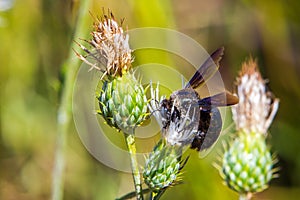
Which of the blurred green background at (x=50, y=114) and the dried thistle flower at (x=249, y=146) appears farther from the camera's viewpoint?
the blurred green background at (x=50, y=114)

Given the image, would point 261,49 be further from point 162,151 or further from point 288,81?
point 162,151

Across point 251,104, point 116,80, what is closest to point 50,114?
point 251,104

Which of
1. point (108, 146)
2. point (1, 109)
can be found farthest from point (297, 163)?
point (1, 109)

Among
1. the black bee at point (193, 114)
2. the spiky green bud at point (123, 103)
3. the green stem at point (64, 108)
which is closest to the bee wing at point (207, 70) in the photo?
the black bee at point (193, 114)

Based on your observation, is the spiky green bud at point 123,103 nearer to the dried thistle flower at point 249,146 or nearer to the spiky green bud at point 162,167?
the spiky green bud at point 162,167

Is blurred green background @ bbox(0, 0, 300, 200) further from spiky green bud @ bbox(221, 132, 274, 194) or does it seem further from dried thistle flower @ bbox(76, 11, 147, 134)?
dried thistle flower @ bbox(76, 11, 147, 134)

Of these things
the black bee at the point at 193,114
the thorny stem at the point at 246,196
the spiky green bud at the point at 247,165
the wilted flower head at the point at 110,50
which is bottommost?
the thorny stem at the point at 246,196

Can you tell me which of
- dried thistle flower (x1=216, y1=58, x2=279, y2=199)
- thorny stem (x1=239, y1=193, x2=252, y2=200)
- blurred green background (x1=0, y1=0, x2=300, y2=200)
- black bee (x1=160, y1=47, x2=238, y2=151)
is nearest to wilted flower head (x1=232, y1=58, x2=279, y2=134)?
dried thistle flower (x1=216, y1=58, x2=279, y2=199)
